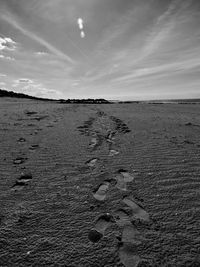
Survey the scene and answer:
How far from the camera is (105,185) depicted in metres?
3.13

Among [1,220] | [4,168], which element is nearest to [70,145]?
[4,168]

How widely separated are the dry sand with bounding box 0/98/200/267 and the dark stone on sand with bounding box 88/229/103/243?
0.01 m

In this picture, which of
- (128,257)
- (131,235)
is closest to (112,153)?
(131,235)

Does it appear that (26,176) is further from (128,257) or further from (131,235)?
(128,257)

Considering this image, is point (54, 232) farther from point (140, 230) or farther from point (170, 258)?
point (170, 258)

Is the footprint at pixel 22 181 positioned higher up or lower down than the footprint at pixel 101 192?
higher up

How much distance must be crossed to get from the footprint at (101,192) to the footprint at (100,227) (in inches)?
16.5

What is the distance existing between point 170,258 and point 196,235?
1.55 ft

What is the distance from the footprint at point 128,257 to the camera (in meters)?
1.70

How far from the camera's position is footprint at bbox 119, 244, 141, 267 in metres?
1.70

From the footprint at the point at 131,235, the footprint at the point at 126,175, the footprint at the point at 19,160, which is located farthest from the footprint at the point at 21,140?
the footprint at the point at 131,235

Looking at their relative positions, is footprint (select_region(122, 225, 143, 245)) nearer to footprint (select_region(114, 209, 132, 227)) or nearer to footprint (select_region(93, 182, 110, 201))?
footprint (select_region(114, 209, 132, 227))

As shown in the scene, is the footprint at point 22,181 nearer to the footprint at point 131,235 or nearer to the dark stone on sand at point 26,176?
the dark stone on sand at point 26,176

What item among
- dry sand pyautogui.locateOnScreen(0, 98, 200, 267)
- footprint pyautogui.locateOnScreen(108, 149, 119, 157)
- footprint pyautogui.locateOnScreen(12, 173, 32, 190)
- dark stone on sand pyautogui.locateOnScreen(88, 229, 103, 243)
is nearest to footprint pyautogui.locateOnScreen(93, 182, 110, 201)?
dry sand pyautogui.locateOnScreen(0, 98, 200, 267)
